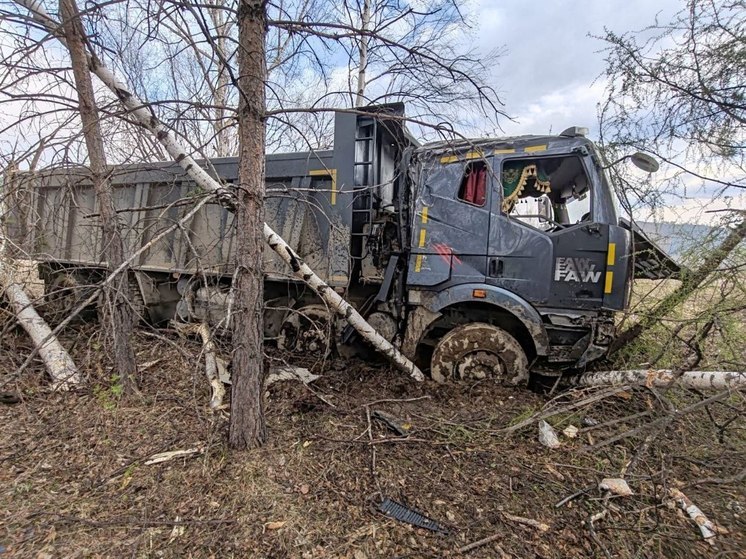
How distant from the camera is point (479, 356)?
3.68 meters

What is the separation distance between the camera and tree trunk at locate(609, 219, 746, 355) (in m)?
3.16

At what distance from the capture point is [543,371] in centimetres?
367

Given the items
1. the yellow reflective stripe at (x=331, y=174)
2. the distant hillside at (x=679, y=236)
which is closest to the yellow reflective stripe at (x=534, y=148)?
the distant hillside at (x=679, y=236)

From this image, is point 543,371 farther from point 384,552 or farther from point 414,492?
point 384,552

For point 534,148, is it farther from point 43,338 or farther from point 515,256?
point 43,338

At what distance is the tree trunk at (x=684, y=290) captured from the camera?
124 inches

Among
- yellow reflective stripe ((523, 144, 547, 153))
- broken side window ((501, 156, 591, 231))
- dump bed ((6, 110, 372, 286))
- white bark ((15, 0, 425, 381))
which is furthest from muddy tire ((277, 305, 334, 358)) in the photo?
Answer: yellow reflective stripe ((523, 144, 547, 153))

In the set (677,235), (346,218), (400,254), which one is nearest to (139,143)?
(346,218)

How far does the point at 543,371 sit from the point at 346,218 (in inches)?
97.6

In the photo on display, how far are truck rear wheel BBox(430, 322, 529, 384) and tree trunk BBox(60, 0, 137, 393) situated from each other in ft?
9.16

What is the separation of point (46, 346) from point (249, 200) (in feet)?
9.97

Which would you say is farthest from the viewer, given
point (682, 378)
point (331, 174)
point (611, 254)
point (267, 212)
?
point (267, 212)

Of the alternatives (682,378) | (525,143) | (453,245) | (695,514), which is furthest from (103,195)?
(682,378)

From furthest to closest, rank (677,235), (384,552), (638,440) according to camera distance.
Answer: (677,235), (638,440), (384,552)
